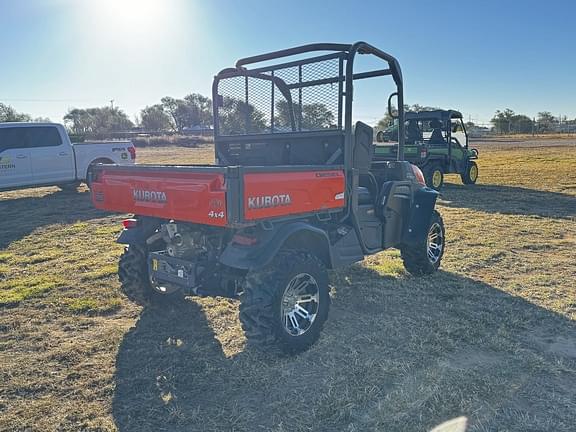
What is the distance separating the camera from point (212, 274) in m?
3.62

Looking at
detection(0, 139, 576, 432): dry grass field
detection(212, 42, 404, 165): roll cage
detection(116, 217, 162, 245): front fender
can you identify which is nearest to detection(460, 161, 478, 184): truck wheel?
detection(0, 139, 576, 432): dry grass field

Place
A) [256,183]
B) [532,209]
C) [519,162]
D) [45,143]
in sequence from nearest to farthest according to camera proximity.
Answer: [256,183] < [532,209] < [45,143] < [519,162]

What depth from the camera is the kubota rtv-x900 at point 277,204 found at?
3.28 m

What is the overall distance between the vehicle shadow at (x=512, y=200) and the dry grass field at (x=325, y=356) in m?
3.14

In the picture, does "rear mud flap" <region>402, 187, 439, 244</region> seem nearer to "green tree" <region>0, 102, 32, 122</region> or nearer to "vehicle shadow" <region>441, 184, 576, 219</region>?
"vehicle shadow" <region>441, 184, 576, 219</region>

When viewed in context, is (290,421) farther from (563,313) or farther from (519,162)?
(519,162)

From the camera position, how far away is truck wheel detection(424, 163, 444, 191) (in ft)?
42.0

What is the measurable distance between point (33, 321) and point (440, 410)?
362cm

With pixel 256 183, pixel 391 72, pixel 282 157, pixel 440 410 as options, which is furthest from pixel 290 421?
pixel 391 72

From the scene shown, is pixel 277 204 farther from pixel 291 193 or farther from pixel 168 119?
pixel 168 119

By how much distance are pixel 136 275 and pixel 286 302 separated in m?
1.52

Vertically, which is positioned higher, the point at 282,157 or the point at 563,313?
the point at 282,157

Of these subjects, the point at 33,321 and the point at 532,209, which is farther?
the point at 532,209

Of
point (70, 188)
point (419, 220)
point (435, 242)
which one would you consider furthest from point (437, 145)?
point (70, 188)
